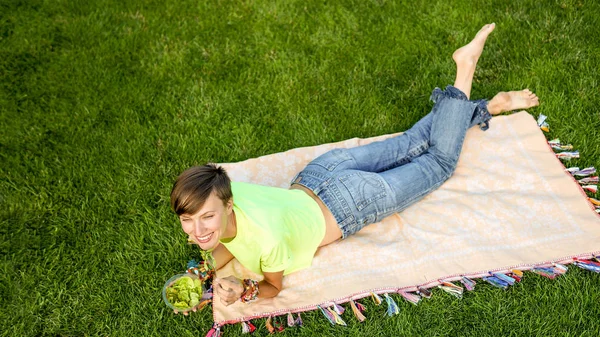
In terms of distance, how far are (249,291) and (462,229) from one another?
60.4 inches

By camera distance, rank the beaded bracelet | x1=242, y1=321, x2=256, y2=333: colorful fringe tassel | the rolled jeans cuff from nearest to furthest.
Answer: the beaded bracelet
x1=242, y1=321, x2=256, y2=333: colorful fringe tassel
the rolled jeans cuff

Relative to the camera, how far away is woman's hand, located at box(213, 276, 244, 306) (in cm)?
292

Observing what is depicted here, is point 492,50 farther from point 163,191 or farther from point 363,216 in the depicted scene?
point 163,191

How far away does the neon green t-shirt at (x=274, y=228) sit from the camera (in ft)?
9.53

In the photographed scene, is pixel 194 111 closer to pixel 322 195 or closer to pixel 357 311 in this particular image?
pixel 322 195

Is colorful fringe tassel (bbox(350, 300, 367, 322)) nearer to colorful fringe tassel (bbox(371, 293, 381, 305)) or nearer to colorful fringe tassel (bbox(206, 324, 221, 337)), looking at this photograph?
colorful fringe tassel (bbox(371, 293, 381, 305))

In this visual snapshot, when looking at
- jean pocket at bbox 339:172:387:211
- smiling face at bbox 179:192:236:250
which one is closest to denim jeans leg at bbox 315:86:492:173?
jean pocket at bbox 339:172:387:211

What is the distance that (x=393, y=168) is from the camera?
370 centimetres

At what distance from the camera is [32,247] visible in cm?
353

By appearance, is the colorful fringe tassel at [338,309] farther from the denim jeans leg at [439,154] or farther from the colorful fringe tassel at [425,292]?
the denim jeans leg at [439,154]

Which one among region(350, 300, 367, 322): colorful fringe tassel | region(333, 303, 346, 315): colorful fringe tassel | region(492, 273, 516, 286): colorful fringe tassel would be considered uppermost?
region(492, 273, 516, 286): colorful fringe tassel

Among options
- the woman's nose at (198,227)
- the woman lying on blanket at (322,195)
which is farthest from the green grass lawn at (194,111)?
the woman's nose at (198,227)

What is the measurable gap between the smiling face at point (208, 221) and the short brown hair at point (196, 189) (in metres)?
0.03

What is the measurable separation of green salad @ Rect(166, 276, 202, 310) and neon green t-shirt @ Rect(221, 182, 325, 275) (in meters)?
0.37
